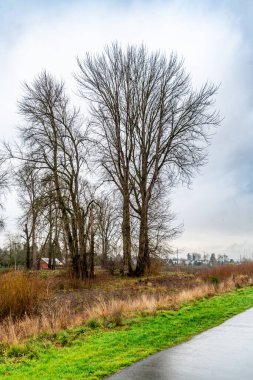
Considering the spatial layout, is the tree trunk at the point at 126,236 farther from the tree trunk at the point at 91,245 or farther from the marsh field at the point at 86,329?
the marsh field at the point at 86,329

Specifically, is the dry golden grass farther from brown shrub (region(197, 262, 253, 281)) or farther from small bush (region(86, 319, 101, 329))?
brown shrub (region(197, 262, 253, 281))

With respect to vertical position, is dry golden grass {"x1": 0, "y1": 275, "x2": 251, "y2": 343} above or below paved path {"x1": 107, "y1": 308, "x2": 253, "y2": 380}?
above

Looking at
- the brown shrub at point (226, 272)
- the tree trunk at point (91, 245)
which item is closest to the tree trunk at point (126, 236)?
the tree trunk at point (91, 245)

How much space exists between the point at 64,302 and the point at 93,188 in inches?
690

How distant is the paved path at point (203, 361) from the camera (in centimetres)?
609

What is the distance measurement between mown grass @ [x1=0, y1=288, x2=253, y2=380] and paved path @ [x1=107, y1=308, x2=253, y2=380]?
32 centimetres

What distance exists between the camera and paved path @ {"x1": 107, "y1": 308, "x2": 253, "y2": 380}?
609 centimetres

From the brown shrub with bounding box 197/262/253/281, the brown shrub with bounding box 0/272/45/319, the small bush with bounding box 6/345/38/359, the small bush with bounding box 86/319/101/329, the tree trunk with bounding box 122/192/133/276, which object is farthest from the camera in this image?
the tree trunk with bounding box 122/192/133/276

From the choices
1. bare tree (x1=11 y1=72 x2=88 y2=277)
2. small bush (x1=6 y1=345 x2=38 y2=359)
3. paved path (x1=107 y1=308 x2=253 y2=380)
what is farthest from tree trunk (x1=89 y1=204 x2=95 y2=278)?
paved path (x1=107 y1=308 x2=253 y2=380)

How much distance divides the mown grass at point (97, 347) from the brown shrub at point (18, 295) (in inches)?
108

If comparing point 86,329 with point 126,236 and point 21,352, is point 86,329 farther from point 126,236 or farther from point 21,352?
point 126,236

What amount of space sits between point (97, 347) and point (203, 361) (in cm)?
229

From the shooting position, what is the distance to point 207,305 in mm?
14969

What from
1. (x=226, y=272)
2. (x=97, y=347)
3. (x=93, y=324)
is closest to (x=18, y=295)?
(x=93, y=324)
